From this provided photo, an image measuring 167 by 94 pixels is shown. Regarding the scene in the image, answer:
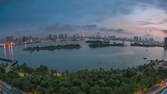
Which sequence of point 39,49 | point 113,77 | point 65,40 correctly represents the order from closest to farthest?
point 113,77 < point 39,49 < point 65,40

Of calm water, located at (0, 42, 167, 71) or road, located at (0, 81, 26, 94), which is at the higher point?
road, located at (0, 81, 26, 94)

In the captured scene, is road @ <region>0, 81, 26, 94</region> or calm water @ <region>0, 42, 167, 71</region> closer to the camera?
road @ <region>0, 81, 26, 94</region>

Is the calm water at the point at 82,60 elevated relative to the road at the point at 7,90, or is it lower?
lower

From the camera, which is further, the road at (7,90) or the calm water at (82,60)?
the calm water at (82,60)

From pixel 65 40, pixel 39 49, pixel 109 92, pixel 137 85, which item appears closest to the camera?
pixel 109 92

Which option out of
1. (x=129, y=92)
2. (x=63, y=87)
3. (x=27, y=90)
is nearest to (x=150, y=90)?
(x=129, y=92)

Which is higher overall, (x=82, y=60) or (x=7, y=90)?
(x=7, y=90)

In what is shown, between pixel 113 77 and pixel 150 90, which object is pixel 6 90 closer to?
pixel 113 77

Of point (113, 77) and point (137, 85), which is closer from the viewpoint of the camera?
point (137, 85)

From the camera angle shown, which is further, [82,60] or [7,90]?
[82,60]
